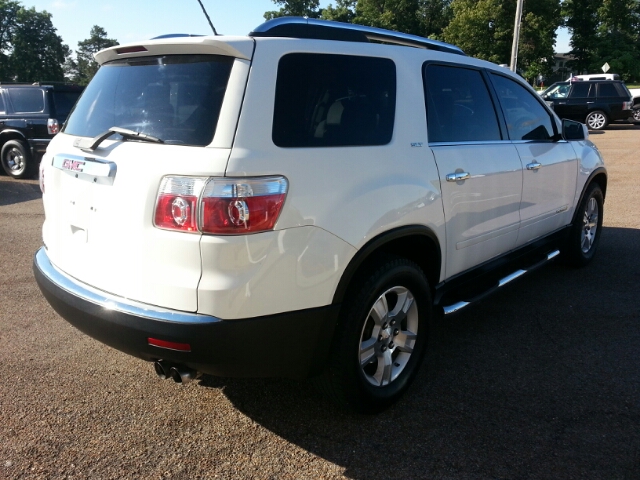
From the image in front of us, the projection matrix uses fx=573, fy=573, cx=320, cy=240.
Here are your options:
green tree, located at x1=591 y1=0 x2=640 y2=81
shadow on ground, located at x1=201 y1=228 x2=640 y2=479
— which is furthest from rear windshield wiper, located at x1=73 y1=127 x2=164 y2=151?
green tree, located at x1=591 y1=0 x2=640 y2=81

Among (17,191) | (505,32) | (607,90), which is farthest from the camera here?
A: (505,32)

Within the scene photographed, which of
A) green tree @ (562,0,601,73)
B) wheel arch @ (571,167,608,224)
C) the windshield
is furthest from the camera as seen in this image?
green tree @ (562,0,601,73)

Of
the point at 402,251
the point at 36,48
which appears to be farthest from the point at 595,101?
the point at 36,48

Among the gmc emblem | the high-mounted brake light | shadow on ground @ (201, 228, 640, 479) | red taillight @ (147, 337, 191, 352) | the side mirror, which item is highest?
the high-mounted brake light

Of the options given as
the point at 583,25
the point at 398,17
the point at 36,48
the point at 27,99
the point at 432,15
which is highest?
the point at 432,15

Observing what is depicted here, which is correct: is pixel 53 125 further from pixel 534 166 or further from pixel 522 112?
pixel 534 166

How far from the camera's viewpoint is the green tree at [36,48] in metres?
76.1

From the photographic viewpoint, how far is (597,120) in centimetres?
2047

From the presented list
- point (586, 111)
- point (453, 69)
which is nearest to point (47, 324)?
point (453, 69)

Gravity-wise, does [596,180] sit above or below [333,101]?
below

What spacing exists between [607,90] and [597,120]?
41.8 inches

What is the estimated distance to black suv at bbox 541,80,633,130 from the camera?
20.0 metres

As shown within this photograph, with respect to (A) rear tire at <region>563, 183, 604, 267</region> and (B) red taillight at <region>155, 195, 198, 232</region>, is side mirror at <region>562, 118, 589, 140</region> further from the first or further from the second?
(B) red taillight at <region>155, 195, 198, 232</region>

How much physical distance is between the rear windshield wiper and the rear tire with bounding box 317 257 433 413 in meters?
1.15
